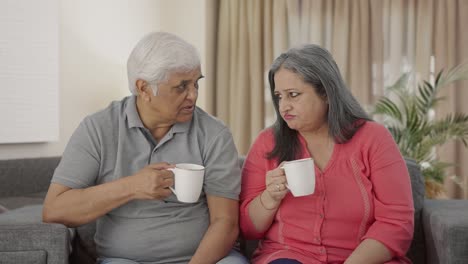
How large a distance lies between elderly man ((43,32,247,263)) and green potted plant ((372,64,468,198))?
8.95 ft

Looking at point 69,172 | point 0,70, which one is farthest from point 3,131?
point 69,172

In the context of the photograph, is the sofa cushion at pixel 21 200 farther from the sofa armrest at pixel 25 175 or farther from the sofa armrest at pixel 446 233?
the sofa armrest at pixel 446 233

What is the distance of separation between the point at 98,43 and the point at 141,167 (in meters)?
2.83

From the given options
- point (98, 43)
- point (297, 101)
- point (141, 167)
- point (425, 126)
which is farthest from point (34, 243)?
point (425, 126)

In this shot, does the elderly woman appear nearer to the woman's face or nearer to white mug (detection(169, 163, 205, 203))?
the woman's face

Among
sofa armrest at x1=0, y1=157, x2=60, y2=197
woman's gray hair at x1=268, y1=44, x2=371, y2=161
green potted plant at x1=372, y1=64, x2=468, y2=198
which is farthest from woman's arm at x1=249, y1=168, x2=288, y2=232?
green potted plant at x1=372, y1=64, x2=468, y2=198

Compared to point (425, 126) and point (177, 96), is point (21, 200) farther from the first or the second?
point (425, 126)

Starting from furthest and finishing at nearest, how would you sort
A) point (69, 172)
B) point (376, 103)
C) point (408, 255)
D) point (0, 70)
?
point (376, 103)
point (0, 70)
point (408, 255)
point (69, 172)

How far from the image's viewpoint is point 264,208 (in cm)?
184

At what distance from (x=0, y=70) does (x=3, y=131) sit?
0.33m

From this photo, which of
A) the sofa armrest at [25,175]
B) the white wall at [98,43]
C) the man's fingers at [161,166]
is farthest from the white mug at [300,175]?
the white wall at [98,43]

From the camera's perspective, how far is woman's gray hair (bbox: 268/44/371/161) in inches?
73.2

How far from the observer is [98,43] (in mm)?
4488

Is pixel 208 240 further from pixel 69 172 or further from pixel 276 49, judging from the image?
pixel 276 49
